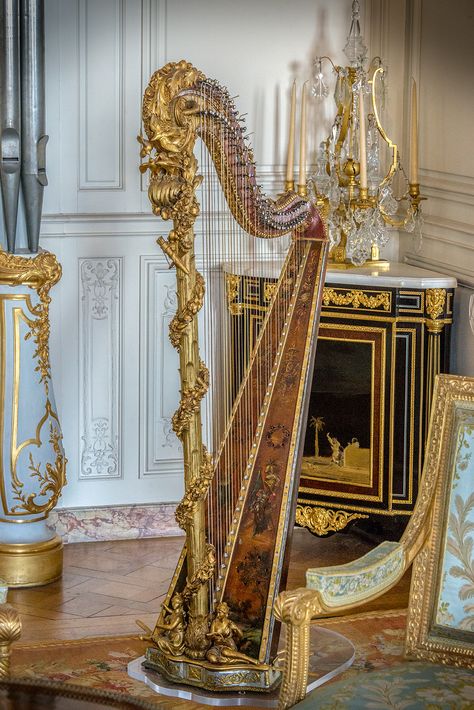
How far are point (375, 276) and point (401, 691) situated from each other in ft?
6.64

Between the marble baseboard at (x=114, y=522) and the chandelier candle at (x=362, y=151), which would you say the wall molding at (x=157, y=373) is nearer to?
the marble baseboard at (x=114, y=522)

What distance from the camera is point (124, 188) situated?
425 cm

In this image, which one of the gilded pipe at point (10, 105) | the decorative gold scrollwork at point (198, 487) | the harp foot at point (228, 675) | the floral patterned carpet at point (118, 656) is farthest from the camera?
the gilded pipe at point (10, 105)

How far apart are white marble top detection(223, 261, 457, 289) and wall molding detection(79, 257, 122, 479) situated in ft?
1.54

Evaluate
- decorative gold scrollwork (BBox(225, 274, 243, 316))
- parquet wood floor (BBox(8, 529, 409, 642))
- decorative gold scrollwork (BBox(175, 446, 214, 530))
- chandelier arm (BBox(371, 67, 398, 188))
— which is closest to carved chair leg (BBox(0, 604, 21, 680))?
decorative gold scrollwork (BBox(175, 446, 214, 530))

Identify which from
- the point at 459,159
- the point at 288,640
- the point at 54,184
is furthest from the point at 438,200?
the point at 288,640

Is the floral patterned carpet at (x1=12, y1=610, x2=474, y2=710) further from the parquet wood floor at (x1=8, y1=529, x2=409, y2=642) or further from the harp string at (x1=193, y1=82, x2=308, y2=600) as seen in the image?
the harp string at (x1=193, y1=82, x2=308, y2=600)

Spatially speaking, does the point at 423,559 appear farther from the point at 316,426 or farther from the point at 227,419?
the point at 316,426

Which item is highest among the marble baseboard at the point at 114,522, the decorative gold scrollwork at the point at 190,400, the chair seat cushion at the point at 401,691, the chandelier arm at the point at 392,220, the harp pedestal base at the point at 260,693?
the chandelier arm at the point at 392,220

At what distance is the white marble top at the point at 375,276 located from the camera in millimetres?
3895

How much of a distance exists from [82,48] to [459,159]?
1349mm

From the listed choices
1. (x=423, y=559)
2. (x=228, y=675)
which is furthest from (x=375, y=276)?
(x=423, y=559)

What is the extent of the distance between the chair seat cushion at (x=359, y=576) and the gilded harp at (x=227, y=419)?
55cm

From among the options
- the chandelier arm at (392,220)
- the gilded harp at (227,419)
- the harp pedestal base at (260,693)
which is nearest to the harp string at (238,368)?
the gilded harp at (227,419)
